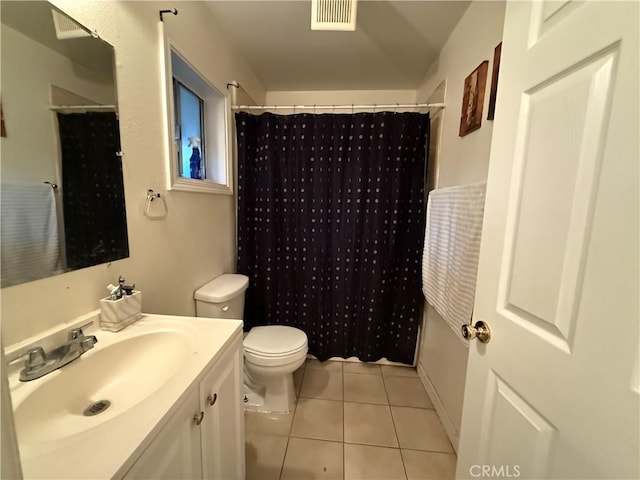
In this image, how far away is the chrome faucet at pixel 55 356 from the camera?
65 cm

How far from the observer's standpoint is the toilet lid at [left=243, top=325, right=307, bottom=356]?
1.53 m

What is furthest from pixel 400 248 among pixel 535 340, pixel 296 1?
pixel 296 1

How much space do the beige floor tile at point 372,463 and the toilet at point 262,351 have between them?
18.0 inches

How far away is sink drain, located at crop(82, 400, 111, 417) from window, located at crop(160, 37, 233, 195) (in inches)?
33.4

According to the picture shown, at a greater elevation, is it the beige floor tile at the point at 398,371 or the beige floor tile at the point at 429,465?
the beige floor tile at the point at 398,371

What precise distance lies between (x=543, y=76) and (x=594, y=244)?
1.28 ft

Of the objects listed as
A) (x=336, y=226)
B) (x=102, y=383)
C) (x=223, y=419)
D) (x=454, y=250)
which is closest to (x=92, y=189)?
(x=102, y=383)

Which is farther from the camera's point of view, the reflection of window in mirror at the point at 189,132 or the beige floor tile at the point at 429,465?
the reflection of window in mirror at the point at 189,132

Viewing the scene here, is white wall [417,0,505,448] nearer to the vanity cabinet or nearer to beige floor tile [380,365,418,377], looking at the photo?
beige floor tile [380,365,418,377]

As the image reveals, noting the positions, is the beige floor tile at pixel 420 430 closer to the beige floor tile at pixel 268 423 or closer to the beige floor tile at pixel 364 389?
the beige floor tile at pixel 364 389

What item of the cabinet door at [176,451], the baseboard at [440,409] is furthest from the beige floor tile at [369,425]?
the cabinet door at [176,451]

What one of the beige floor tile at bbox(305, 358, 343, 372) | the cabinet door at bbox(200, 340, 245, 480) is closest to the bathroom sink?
the cabinet door at bbox(200, 340, 245, 480)

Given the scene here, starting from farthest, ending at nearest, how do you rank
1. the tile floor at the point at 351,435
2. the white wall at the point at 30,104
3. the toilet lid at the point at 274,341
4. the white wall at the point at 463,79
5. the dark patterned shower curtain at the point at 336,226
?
the dark patterned shower curtain at the point at 336,226 < the toilet lid at the point at 274,341 < the tile floor at the point at 351,435 < the white wall at the point at 463,79 < the white wall at the point at 30,104

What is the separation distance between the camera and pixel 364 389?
6.15 ft
